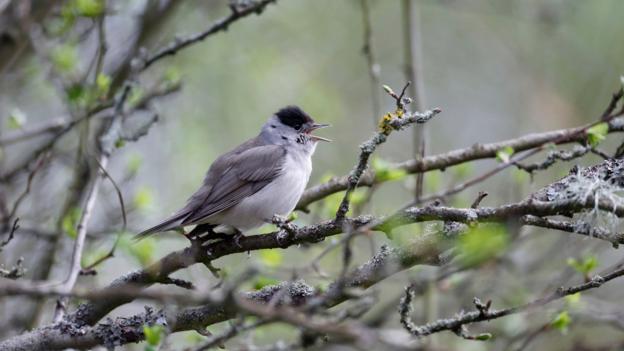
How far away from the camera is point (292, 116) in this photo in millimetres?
5789

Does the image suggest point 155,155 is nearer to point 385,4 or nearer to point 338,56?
point 338,56

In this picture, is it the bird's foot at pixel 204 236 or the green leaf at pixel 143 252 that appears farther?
the green leaf at pixel 143 252

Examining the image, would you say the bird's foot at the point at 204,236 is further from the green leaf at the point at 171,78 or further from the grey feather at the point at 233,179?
the green leaf at the point at 171,78

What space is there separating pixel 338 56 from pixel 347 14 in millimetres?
577

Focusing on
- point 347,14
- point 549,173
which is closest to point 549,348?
point 549,173

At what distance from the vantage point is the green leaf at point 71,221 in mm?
4559

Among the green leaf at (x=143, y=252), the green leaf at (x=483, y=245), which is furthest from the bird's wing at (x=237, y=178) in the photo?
the green leaf at (x=483, y=245)

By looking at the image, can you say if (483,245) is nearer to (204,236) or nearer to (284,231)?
(284,231)

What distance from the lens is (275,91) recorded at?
28.9ft

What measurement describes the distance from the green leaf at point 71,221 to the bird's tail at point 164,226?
540 millimetres

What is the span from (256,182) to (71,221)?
1233mm

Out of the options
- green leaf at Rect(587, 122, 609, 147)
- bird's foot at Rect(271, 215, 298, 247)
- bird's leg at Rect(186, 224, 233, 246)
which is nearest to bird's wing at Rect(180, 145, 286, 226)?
bird's leg at Rect(186, 224, 233, 246)

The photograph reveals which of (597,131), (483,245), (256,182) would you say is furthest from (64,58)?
(483,245)

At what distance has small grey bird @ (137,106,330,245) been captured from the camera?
463 centimetres
